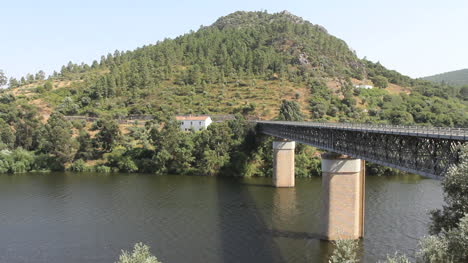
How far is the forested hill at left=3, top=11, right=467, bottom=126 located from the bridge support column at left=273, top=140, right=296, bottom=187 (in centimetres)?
3698

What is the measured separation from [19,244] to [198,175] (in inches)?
1325

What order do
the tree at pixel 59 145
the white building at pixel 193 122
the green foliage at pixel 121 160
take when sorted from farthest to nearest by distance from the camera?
the white building at pixel 193 122, the tree at pixel 59 145, the green foliage at pixel 121 160

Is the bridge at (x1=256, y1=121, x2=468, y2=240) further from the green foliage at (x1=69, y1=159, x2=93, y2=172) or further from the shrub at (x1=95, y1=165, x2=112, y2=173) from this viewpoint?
the green foliage at (x1=69, y1=159, x2=93, y2=172)

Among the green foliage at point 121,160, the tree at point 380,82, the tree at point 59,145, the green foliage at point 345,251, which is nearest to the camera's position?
the green foliage at point 345,251

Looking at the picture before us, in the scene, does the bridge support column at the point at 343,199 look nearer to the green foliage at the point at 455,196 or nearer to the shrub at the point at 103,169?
the green foliage at the point at 455,196

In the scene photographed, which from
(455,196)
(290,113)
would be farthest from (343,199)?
(290,113)

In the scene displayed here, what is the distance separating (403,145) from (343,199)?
346 inches

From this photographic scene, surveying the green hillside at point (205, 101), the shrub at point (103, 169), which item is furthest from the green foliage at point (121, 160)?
the shrub at point (103, 169)

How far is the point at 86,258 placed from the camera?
27.0 meters

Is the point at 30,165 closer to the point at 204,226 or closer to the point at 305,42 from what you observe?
the point at 204,226

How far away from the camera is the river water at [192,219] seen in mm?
28000

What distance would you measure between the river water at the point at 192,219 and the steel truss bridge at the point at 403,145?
794 centimetres

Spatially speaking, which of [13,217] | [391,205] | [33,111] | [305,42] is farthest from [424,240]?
[305,42]

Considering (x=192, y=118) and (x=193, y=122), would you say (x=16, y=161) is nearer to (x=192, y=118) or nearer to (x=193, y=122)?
(x=193, y=122)
